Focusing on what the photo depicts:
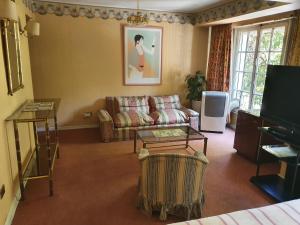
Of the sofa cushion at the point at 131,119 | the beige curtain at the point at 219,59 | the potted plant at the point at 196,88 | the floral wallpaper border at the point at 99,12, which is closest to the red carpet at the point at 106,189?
the sofa cushion at the point at 131,119

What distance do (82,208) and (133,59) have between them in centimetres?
334

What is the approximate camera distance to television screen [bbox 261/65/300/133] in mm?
2559

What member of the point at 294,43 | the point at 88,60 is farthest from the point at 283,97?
the point at 88,60

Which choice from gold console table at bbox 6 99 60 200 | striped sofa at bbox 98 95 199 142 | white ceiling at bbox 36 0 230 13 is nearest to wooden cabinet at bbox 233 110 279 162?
striped sofa at bbox 98 95 199 142

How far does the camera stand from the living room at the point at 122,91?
237cm

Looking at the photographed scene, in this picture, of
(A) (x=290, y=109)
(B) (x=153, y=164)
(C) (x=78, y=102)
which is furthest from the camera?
(C) (x=78, y=102)

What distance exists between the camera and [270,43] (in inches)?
158

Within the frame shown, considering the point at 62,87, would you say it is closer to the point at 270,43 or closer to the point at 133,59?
the point at 133,59

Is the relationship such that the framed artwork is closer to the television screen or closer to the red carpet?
the red carpet

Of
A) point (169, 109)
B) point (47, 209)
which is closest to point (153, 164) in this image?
point (47, 209)

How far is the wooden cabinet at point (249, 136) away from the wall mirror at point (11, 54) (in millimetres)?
3126

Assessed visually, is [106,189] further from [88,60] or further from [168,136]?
[88,60]

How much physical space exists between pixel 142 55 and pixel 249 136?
2.73 m

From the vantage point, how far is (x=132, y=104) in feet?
15.8
